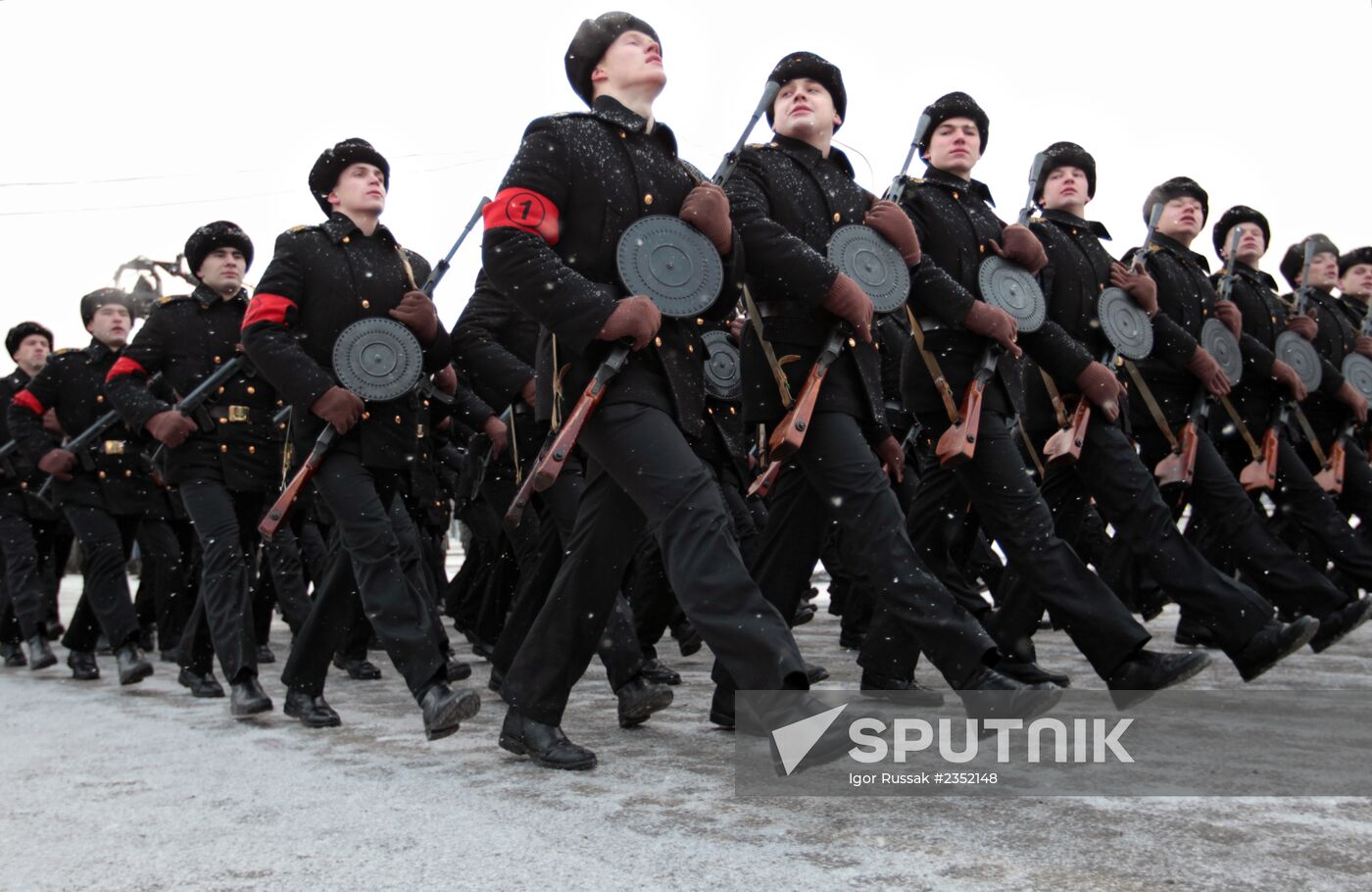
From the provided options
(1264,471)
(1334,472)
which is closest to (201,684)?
(1264,471)

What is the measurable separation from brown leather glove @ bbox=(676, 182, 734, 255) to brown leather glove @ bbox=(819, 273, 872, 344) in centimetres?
35

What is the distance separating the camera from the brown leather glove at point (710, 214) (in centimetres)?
370

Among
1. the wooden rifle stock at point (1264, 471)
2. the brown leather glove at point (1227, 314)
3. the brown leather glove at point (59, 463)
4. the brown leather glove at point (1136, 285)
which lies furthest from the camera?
the brown leather glove at point (59, 463)

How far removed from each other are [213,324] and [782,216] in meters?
3.08

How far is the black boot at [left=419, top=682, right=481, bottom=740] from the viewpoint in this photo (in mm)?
3961

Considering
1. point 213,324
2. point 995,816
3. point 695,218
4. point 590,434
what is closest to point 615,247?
point 695,218

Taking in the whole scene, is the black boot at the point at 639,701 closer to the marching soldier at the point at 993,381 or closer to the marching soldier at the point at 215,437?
the marching soldier at the point at 993,381

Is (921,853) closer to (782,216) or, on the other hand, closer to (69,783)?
(782,216)

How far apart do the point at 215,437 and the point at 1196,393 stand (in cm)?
419

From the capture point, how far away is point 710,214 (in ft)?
12.2

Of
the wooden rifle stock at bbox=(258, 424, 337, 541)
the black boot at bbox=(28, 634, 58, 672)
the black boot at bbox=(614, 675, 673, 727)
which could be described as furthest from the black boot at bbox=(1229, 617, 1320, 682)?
the black boot at bbox=(28, 634, 58, 672)

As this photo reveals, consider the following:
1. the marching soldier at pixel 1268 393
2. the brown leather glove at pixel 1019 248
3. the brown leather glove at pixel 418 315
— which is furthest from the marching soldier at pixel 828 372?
the marching soldier at pixel 1268 393

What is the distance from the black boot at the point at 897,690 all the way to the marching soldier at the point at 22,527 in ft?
16.0

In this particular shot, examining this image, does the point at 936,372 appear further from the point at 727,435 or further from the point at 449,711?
the point at 449,711
